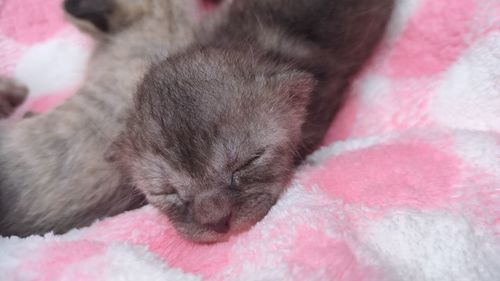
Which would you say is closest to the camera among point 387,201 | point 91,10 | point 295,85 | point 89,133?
point 387,201

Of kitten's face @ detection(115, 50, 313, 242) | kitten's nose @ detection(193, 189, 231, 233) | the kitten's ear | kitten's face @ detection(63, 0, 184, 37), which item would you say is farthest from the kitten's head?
kitten's nose @ detection(193, 189, 231, 233)

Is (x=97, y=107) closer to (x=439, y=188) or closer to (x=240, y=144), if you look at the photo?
(x=240, y=144)

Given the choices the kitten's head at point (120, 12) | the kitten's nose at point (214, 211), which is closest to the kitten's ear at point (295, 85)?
the kitten's nose at point (214, 211)

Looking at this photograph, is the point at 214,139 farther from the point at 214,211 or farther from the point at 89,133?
the point at 89,133

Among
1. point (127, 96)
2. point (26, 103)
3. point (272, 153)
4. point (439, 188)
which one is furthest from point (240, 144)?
point (26, 103)

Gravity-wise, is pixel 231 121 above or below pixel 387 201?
above

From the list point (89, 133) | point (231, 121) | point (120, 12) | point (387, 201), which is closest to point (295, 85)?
point (231, 121)

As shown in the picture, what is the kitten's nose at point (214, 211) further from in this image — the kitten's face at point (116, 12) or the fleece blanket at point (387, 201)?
the kitten's face at point (116, 12)
